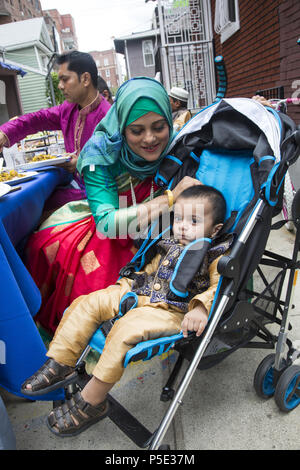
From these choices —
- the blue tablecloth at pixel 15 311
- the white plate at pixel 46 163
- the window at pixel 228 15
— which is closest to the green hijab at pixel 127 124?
the blue tablecloth at pixel 15 311

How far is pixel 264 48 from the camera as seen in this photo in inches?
225

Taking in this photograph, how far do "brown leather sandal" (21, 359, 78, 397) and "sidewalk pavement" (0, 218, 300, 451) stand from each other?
0.41m

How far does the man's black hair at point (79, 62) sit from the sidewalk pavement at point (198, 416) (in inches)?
86.0

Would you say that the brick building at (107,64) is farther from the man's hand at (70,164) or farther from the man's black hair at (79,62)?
the man's hand at (70,164)

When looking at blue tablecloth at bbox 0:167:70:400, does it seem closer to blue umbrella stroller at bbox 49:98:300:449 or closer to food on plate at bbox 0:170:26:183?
blue umbrella stroller at bbox 49:98:300:449

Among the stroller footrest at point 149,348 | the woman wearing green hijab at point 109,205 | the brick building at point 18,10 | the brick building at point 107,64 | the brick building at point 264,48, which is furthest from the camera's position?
the brick building at point 107,64

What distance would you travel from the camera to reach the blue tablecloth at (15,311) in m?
1.50

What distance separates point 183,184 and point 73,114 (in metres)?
1.43

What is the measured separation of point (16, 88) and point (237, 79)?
12927 millimetres

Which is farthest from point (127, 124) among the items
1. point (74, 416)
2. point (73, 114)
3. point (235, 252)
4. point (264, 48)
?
point (264, 48)

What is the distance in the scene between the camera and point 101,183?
1.89 metres

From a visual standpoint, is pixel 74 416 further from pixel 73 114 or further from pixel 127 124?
pixel 73 114

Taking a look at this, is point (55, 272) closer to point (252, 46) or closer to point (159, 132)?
point (159, 132)

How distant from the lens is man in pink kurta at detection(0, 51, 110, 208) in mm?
2590
